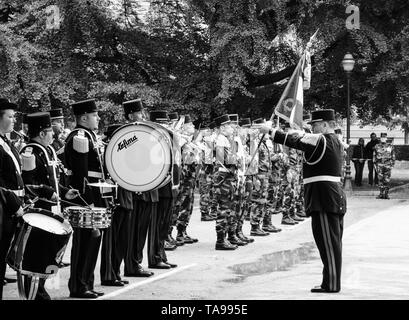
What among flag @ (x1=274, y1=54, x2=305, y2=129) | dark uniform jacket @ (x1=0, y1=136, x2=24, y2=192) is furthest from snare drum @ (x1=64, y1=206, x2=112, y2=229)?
flag @ (x1=274, y1=54, x2=305, y2=129)

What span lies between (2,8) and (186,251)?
62.0 feet

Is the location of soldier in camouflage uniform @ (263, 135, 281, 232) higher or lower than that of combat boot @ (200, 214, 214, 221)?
higher

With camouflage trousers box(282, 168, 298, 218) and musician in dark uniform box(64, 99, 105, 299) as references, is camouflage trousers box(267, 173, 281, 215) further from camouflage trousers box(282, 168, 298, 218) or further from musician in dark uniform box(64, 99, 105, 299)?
musician in dark uniform box(64, 99, 105, 299)

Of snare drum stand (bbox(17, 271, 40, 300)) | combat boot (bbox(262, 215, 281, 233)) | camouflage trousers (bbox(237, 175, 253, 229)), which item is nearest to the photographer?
snare drum stand (bbox(17, 271, 40, 300))

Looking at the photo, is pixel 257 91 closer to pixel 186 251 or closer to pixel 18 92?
pixel 18 92

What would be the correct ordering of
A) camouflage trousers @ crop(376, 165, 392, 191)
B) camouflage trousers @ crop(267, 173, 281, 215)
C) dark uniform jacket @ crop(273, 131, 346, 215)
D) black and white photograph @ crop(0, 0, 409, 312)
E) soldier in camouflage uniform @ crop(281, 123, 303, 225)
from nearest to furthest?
black and white photograph @ crop(0, 0, 409, 312) < dark uniform jacket @ crop(273, 131, 346, 215) < camouflage trousers @ crop(267, 173, 281, 215) < soldier in camouflage uniform @ crop(281, 123, 303, 225) < camouflage trousers @ crop(376, 165, 392, 191)

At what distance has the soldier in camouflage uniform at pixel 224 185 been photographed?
15.7 m

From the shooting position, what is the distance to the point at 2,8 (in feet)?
105

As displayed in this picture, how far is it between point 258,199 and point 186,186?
152cm

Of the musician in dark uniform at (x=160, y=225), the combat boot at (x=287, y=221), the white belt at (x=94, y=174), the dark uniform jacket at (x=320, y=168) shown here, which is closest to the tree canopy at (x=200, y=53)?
the combat boot at (x=287, y=221)

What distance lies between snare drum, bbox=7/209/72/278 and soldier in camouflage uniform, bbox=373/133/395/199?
2016 centimetres

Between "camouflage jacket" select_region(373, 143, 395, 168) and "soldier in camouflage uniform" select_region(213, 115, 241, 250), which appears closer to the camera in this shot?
"soldier in camouflage uniform" select_region(213, 115, 241, 250)

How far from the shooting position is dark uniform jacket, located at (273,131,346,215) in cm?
1135
